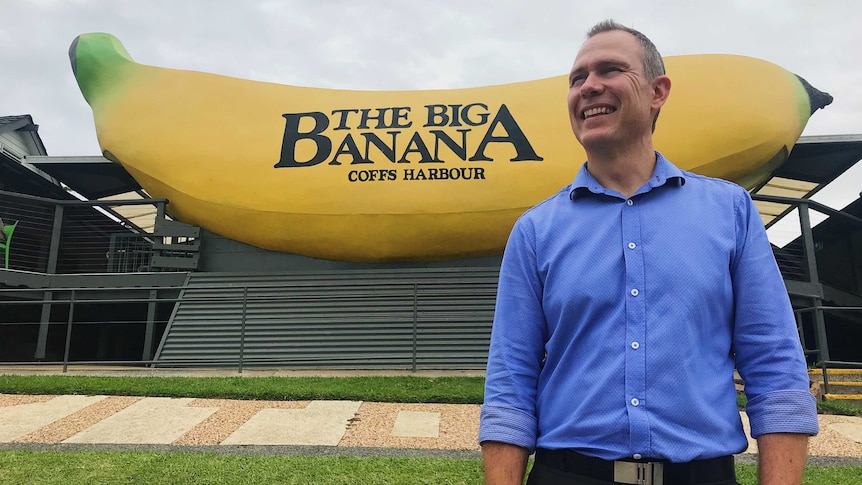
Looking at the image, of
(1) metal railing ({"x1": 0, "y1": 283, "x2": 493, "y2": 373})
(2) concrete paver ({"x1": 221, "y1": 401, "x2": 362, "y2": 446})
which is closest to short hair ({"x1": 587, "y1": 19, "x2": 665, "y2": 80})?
→ (2) concrete paver ({"x1": 221, "y1": 401, "x2": 362, "y2": 446})

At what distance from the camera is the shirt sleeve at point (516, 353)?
4.34 ft

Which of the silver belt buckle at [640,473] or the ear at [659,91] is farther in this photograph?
the ear at [659,91]

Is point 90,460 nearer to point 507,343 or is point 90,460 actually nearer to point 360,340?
point 507,343

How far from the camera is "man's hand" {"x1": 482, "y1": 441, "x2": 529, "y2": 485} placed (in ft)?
4.23

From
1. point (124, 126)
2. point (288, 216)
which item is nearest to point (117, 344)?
point (124, 126)

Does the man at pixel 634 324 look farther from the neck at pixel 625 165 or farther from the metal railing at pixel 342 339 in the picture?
the metal railing at pixel 342 339

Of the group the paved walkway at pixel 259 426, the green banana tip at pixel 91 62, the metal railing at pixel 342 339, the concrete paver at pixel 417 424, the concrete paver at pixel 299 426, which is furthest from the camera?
the green banana tip at pixel 91 62

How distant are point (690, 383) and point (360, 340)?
6.53 m

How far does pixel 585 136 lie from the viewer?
1.42 metres

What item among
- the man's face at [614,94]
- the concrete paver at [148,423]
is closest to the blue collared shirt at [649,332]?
the man's face at [614,94]

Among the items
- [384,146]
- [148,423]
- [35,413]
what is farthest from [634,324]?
[384,146]

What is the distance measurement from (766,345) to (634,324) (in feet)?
0.95

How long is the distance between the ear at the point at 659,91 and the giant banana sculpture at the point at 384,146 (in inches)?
240

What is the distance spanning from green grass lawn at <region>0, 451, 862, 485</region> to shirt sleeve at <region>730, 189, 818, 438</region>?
2.43 m
